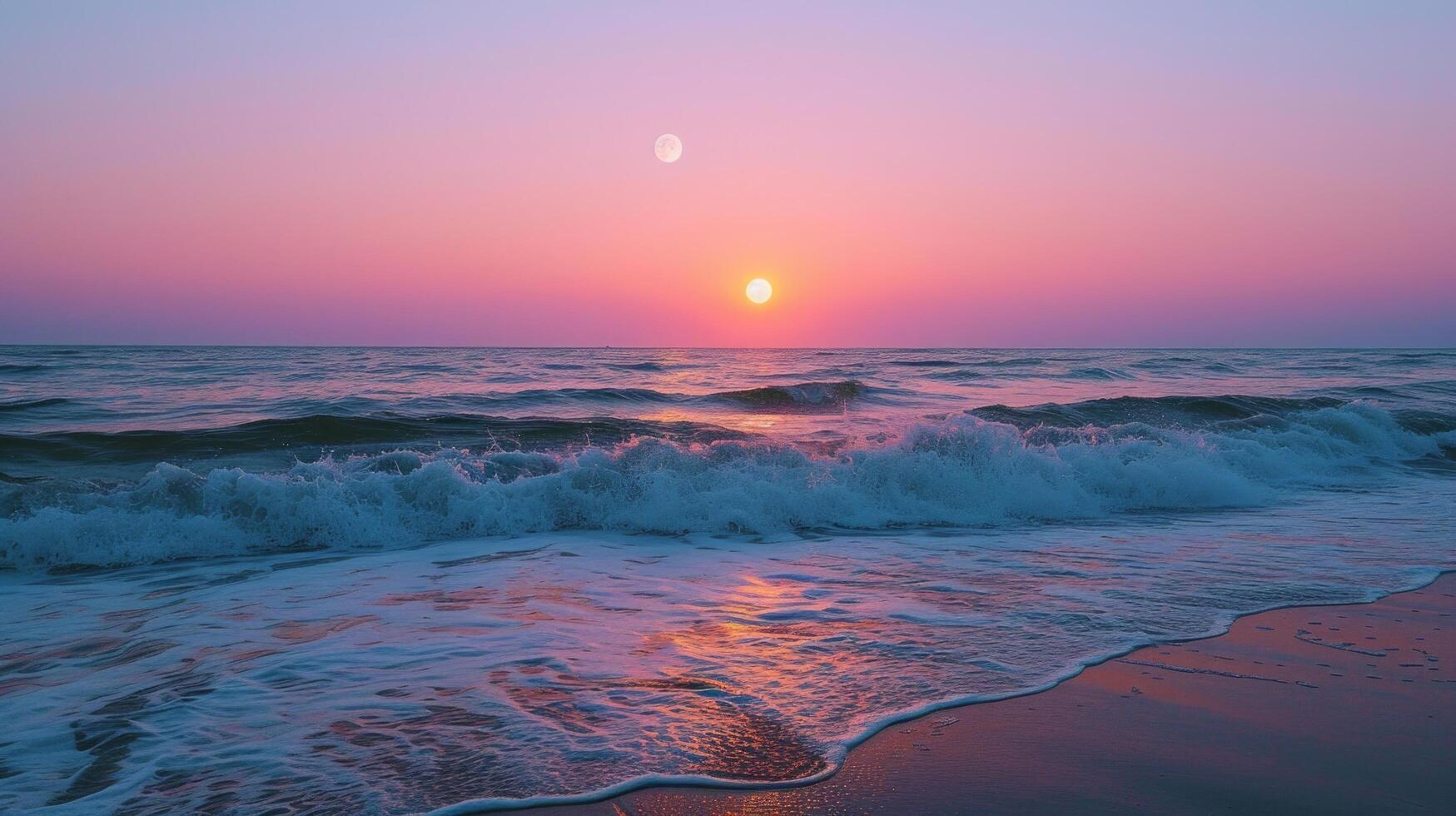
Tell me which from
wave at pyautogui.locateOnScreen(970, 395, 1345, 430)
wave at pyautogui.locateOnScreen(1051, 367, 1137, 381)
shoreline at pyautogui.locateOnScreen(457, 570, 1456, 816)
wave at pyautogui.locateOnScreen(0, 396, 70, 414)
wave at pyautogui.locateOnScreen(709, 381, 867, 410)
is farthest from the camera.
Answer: wave at pyautogui.locateOnScreen(1051, 367, 1137, 381)

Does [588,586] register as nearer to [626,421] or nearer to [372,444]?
[372,444]

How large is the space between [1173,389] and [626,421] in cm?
1670

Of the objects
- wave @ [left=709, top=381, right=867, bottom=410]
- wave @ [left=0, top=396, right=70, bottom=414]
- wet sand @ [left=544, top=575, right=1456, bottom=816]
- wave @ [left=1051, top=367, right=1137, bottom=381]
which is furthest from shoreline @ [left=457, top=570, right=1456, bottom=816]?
wave @ [left=1051, top=367, right=1137, bottom=381]

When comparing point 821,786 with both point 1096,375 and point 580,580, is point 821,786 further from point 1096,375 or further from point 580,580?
point 1096,375

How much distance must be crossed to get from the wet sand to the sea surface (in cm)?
19

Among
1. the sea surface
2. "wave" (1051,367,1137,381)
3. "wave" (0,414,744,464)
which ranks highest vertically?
"wave" (1051,367,1137,381)

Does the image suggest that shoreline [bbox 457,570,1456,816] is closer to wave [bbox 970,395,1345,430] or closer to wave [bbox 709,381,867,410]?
wave [bbox 970,395,1345,430]

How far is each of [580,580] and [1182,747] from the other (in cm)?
404

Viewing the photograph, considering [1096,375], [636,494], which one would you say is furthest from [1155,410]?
[636,494]

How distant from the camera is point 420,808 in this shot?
8.95 feet

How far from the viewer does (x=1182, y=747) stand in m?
3.19

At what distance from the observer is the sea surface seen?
10.5 ft

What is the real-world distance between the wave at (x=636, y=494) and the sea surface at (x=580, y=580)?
0.04 metres

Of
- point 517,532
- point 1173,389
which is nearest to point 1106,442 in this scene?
point 517,532
